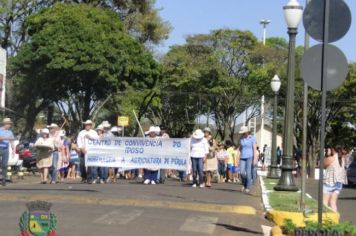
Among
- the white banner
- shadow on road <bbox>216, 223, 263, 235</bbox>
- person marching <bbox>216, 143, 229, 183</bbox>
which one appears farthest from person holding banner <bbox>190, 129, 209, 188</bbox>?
shadow on road <bbox>216, 223, 263, 235</bbox>

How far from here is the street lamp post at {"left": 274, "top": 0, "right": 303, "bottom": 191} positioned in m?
16.2

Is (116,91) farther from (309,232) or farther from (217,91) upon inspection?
(309,232)

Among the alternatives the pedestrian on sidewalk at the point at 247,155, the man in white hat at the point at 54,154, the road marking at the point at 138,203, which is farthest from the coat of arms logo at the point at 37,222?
the man in white hat at the point at 54,154

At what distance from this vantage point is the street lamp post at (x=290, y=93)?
16.2 m

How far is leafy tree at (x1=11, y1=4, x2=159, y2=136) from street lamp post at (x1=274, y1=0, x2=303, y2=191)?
25.0 meters

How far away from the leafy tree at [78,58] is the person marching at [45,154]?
21.6 m

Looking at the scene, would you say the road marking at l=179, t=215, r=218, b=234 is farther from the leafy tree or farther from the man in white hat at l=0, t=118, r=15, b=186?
the leafy tree

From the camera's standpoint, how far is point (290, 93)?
16641 mm

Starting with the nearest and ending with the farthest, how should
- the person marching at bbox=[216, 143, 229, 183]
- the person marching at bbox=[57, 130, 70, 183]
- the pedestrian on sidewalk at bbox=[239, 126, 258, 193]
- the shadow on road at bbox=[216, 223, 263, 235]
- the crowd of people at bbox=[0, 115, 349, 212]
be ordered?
the shadow on road at bbox=[216, 223, 263, 235] < the crowd of people at bbox=[0, 115, 349, 212] < the pedestrian on sidewalk at bbox=[239, 126, 258, 193] < the person marching at bbox=[57, 130, 70, 183] < the person marching at bbox=[216, 143, 229, 183]

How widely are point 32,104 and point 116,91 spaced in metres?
6.18

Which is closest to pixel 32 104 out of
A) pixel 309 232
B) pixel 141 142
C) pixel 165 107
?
pixel 165 107

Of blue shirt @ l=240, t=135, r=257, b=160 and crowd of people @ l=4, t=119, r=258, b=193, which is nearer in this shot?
blue shirt @ l=240, t=135, r=257, b=160

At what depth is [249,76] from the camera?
51875 millimetres

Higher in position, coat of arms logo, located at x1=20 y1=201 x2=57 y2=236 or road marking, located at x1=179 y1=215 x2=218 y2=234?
coat of arms logo, located at x1=20 y1=201 x2=57 y2=236
